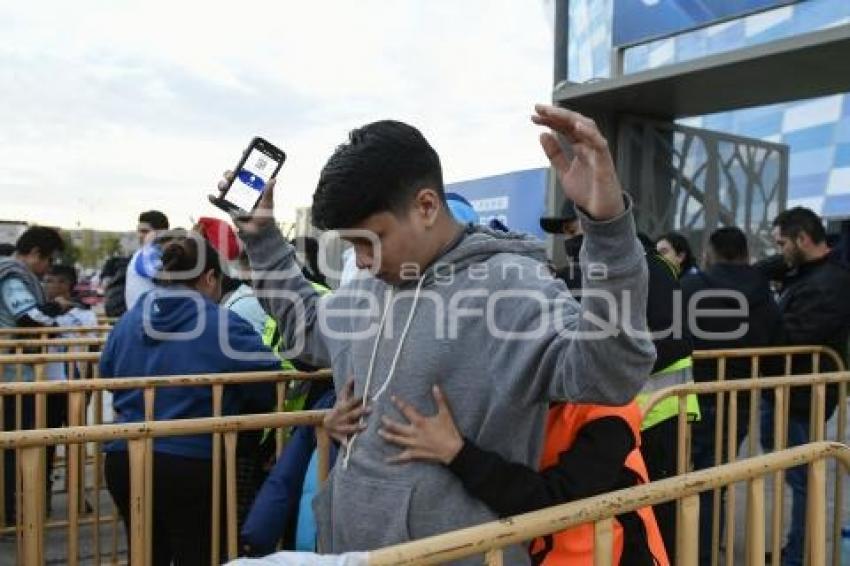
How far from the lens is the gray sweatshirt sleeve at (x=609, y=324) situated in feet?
4.27

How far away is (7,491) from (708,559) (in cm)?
385

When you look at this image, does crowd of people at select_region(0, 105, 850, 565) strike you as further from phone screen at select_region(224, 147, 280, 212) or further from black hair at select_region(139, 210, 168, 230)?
black hair at select_region(139, 210, 168, 230)

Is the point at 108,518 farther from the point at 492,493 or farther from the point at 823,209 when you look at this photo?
the point at 823,209

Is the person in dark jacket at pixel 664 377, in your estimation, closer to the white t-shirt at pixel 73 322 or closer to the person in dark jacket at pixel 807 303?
the person in dark jacket at pixel 807 303

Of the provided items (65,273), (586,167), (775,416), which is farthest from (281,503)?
(65,273)

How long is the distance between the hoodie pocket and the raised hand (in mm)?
668

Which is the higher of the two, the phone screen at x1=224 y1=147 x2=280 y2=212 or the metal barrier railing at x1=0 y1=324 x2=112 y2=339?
the phone screen at x1=224 y1=147 x2=280 y2=212

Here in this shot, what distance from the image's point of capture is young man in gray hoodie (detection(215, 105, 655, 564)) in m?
1.34

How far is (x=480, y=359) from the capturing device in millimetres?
1523

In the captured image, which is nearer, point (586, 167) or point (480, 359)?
point (586, 167)

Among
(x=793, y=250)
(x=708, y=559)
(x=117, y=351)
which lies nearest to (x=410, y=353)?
(x=117, y=351)

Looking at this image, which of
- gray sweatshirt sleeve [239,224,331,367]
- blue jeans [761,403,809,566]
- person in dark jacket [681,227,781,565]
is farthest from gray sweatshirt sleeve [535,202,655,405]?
person in dark jacket [681,227,781,565]

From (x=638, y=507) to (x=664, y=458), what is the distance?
173cm

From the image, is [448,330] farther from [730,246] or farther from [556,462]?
[730,246]
